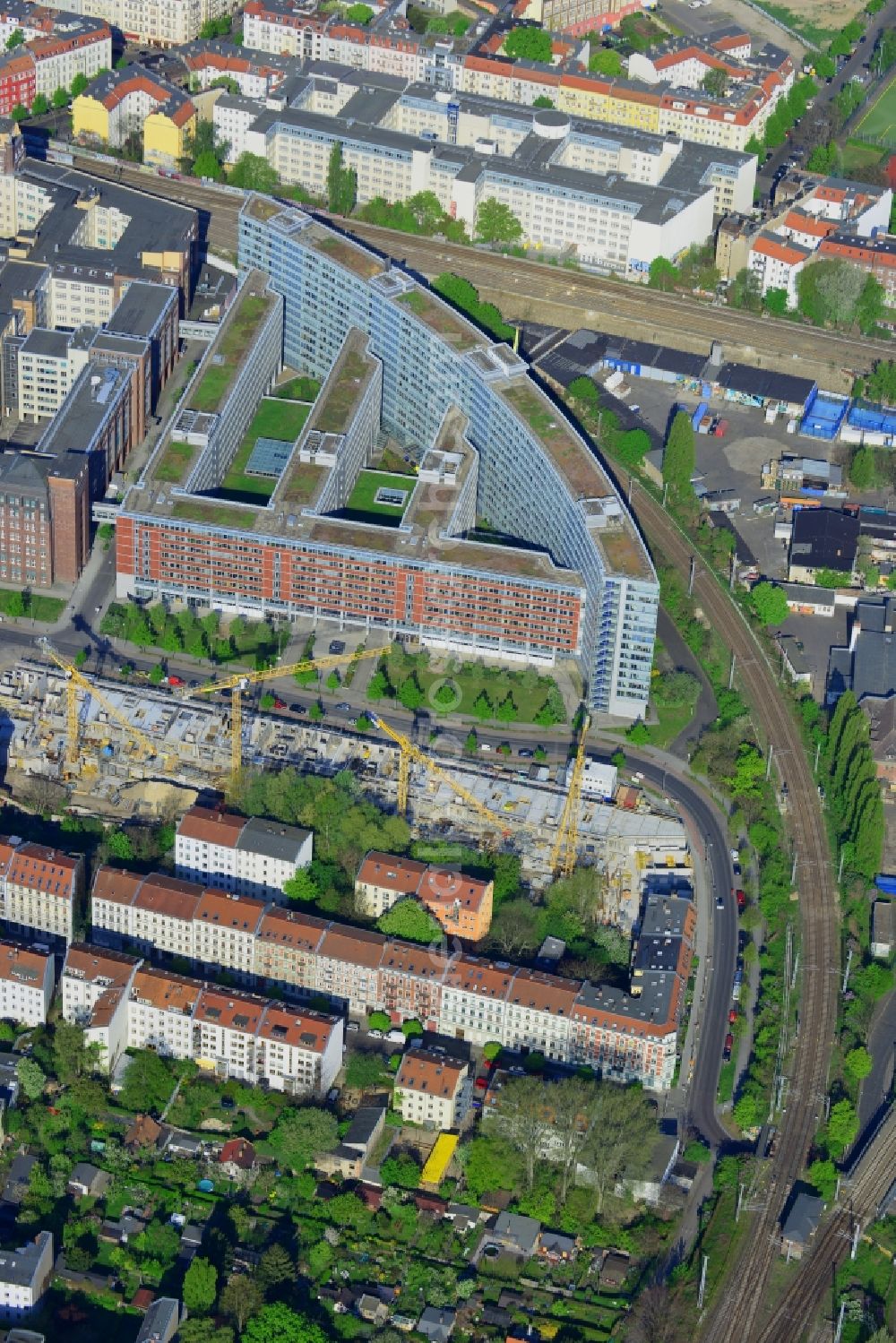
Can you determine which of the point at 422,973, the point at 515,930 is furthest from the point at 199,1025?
the point at 515,930

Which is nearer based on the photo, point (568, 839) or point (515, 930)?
point (515, 930)

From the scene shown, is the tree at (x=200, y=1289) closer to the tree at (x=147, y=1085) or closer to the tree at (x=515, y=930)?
the tree at (x=147, y=1085)

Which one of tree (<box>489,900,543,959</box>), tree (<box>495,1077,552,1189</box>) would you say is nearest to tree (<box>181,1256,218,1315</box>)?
tree (<box>495,1077,552,1189</box>)

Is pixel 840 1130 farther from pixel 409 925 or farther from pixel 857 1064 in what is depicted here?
pixel 409 925

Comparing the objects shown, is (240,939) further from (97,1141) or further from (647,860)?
(647,860)

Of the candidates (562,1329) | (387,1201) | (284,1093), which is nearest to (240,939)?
(284,1093)

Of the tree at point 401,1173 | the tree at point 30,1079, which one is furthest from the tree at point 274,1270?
the tree at point 30,1079

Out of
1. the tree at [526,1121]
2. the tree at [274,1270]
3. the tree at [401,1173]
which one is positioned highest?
the tree at [526,1121]
